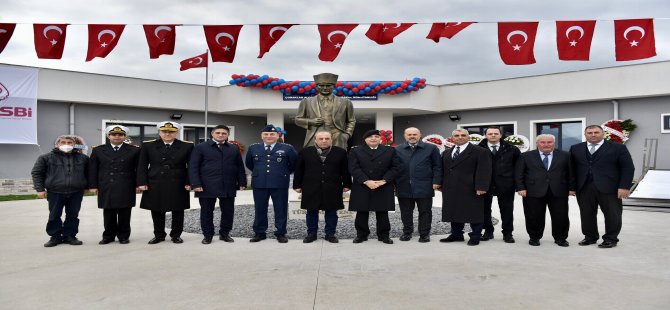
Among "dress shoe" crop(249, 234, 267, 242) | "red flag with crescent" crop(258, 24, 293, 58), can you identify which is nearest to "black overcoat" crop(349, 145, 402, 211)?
"dress shoe" crop(249, 234, 267, 242)

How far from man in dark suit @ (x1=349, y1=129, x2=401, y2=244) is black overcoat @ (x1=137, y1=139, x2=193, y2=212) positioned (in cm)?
202

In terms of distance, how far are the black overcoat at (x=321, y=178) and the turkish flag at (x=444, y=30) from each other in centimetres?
299

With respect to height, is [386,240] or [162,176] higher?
[162,176]

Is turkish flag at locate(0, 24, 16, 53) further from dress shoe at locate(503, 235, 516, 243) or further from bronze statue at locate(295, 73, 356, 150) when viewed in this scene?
dress shoe at locate(503, 235, 516, 243)

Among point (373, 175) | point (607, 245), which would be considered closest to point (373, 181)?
point (373, 175)

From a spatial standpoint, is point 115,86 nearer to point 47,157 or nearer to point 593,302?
point 47,157

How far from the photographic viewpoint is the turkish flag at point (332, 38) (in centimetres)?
787

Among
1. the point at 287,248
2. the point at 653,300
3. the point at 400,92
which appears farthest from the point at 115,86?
the point at 653,300

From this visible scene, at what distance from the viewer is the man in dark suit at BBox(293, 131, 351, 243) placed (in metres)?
5.80

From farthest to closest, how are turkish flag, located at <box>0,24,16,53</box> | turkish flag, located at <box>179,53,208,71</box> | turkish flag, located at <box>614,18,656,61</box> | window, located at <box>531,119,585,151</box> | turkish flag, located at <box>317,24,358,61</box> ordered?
window, located at <box>531,119,585,151</box>
turkish flag, located at <box>179,53,208,71</box>
turkish flag, located at <box>317,24,358,61</box>
turkish flag, located at <box>0,24,16,53</box>
turkish flag, located at <box>614,18,656,61</box>

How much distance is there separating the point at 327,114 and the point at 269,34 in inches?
67.8

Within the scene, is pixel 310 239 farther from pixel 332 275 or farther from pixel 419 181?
pixel 332 275

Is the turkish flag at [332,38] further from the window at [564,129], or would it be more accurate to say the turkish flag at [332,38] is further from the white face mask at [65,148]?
the window at [564,129]

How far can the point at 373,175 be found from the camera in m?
5.84
